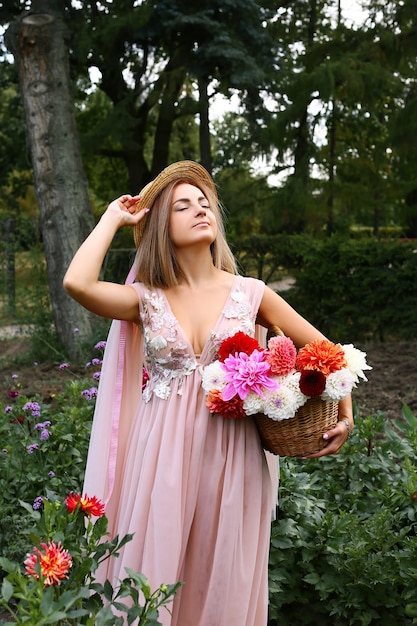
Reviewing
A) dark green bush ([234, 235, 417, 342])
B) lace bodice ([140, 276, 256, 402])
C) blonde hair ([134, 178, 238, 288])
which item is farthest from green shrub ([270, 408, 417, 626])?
dark green bush ([234, 235, 417, 342])

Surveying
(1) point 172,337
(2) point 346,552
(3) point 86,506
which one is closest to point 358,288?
(2) point 346,552

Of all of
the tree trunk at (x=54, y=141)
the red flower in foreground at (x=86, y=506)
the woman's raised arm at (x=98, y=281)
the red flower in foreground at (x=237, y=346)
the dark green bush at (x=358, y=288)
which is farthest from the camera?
the dark green bush at (x=358, y=288)

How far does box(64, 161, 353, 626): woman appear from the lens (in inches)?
90.0

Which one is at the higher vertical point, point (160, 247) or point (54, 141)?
point (54, 141)

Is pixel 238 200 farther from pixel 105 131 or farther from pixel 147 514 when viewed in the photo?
pixel 147 514

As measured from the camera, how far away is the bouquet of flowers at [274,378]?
2.14 m

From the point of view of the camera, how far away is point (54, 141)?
7.70 meters

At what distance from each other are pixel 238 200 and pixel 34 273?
12.8 feet

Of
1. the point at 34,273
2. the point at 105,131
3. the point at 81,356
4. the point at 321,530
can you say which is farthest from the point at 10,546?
the point at 105,131

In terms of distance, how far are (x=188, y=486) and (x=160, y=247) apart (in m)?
0.79

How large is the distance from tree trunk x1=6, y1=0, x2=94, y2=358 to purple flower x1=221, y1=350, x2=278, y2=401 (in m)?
5.57

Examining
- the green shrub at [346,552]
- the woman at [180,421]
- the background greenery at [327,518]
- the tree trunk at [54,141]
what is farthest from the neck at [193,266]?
the tree trunk at [54,141]

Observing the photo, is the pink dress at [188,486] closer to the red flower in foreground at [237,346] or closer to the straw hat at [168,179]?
the red flower in foreground at [237,346]

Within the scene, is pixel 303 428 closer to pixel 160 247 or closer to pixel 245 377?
pixel 245 377
